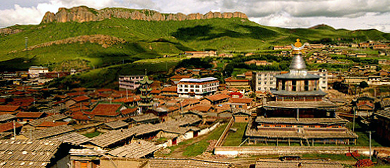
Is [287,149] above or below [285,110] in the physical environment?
below

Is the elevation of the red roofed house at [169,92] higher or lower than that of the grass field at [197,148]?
higher

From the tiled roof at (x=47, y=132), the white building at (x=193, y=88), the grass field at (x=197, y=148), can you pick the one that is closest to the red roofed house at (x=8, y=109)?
the tiled roof at (x=47, y=132)

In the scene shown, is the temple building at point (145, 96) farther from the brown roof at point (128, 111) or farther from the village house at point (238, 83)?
the village house at point (238, 83)

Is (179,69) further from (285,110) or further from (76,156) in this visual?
(76,156)

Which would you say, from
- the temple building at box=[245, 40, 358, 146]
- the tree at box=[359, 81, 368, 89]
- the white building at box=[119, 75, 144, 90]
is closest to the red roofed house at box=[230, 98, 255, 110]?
the temple building at box=[245, 40, 358, 146]

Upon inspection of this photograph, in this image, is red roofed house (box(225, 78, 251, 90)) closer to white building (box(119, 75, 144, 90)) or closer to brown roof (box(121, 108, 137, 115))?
white building (box(119, 75, 144, 90))

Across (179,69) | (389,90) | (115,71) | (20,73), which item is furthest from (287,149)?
(20,73)

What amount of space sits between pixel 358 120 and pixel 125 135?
38.2 metres

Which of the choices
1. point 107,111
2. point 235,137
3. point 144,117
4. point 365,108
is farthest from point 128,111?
point 365,108

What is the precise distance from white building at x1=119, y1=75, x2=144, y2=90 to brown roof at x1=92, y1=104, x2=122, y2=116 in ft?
158

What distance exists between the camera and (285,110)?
34.2 m

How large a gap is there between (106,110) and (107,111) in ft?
1.60

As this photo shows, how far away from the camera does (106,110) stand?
5819 centimetres

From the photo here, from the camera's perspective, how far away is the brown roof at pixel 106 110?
5700 centimetres
